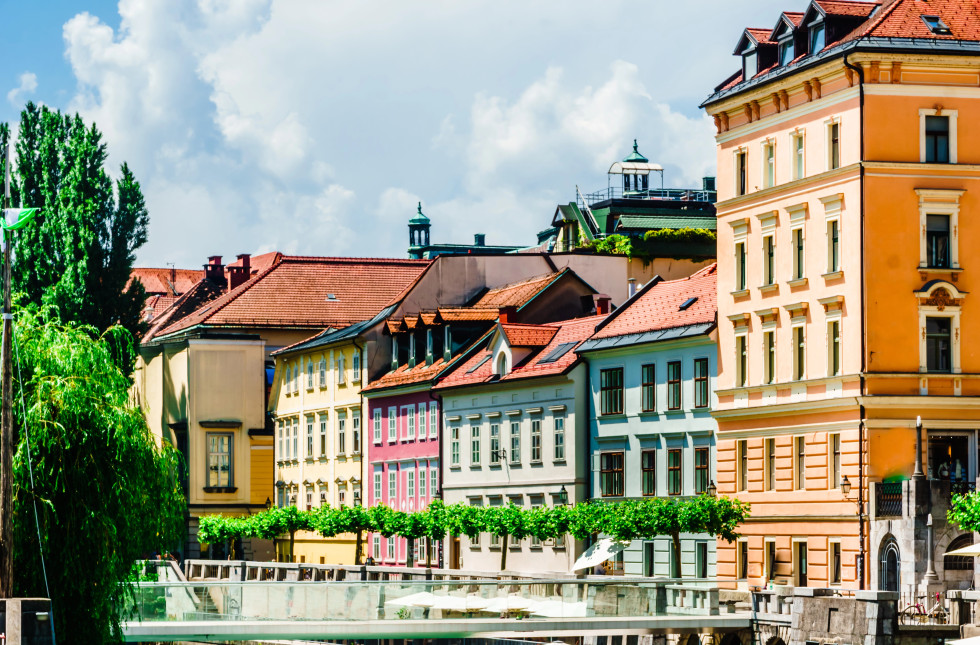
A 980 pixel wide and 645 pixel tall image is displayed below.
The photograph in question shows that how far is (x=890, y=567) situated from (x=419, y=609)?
14.2 m

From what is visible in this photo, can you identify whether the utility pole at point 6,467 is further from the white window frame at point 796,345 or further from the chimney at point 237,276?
the chimney at point 237,276

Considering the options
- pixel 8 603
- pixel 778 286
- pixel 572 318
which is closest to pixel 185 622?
pixel 8 603

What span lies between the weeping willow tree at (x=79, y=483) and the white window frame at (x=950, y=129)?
2700 cm

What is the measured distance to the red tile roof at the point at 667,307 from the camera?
7069 centimetres

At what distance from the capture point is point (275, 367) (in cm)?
10838

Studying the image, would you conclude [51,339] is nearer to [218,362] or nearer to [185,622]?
[185,622]

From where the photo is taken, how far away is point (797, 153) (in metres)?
63.8

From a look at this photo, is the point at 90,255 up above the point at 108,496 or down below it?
above

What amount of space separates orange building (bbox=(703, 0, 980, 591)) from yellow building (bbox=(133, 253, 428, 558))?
46.5m

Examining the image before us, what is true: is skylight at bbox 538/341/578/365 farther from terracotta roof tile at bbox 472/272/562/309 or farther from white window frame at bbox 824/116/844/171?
white window frame at bbox 824/116/844/171

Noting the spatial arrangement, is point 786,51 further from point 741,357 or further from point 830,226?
point 741,357

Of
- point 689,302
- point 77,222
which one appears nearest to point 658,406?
point 689,302

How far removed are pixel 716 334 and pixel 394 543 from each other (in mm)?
25927

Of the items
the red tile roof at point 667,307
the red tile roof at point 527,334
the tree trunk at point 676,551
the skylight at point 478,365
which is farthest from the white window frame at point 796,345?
the skylight at point 478,365
